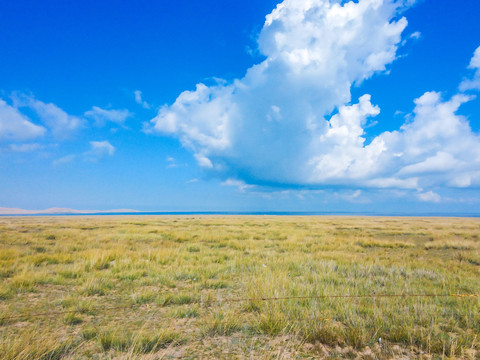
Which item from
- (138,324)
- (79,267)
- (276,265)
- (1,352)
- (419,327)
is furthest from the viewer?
(276,265)

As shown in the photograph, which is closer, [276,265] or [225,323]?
[225,323]

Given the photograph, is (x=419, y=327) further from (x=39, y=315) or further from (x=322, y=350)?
(x=39, y=315)

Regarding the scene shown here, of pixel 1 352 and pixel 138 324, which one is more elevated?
pixel 1 352

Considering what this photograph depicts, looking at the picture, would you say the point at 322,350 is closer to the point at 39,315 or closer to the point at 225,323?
the point at 225,323

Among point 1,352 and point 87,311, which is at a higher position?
point 1,352

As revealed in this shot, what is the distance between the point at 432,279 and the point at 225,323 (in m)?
7.31

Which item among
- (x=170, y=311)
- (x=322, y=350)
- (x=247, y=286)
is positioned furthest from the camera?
(x=247, y=286)

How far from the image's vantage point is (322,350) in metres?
3.58

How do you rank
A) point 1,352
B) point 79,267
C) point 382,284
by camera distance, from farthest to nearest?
1. point 79,267
2. point 382,284
3. point 1,352

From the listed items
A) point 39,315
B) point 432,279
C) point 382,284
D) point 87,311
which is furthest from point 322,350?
point 432,279

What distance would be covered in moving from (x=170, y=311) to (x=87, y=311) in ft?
6.07

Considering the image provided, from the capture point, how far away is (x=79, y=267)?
796 centimetres

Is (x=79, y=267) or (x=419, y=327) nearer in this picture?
(x=419, y=327)

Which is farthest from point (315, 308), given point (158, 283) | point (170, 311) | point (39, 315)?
point (39, 315)
